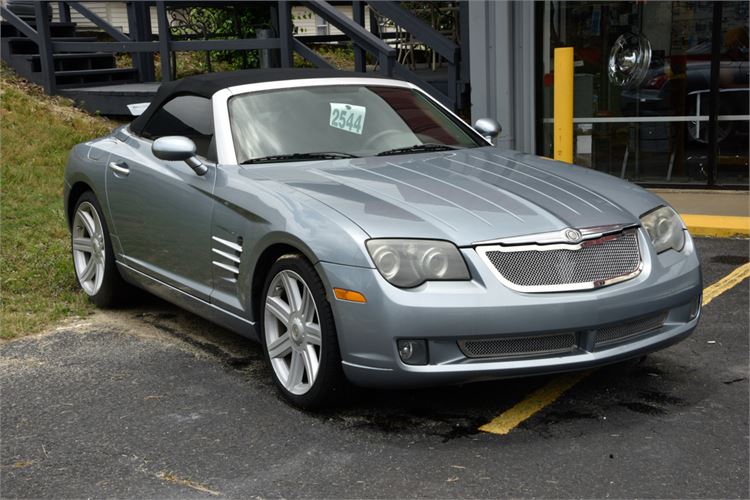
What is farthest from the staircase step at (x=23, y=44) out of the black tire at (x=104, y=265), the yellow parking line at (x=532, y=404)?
the yellow parking line at (x=532, y=404)

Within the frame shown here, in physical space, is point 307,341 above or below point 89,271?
above

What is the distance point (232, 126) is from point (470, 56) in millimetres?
6224

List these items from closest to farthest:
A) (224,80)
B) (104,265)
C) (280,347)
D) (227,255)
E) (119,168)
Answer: (280,347) → (227,255) → (224,80) → (119,168) → (104,265)

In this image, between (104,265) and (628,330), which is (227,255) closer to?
(104,265)

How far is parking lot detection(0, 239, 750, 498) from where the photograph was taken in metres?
3.74

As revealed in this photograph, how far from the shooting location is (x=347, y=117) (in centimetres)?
545

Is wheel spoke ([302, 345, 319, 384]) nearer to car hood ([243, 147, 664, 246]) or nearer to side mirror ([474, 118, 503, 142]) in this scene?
car hood ([243, 147, 664, 246])

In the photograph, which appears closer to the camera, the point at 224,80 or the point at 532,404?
the point at 532,404

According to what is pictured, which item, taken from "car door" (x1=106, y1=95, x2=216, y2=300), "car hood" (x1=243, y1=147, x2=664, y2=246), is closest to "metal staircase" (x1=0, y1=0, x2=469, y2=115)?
"car door" (x1=106, y1=95, x2=216, y2=300)

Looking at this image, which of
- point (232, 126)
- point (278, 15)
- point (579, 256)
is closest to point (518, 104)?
point (278, 15)

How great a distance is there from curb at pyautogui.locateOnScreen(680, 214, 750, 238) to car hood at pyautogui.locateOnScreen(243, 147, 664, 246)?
3492 millimetres

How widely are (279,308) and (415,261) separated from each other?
31.7 inches

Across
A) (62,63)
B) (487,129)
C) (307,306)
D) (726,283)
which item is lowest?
(726,283)

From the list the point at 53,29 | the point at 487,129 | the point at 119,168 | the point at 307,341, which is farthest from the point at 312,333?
the point at 53,29
